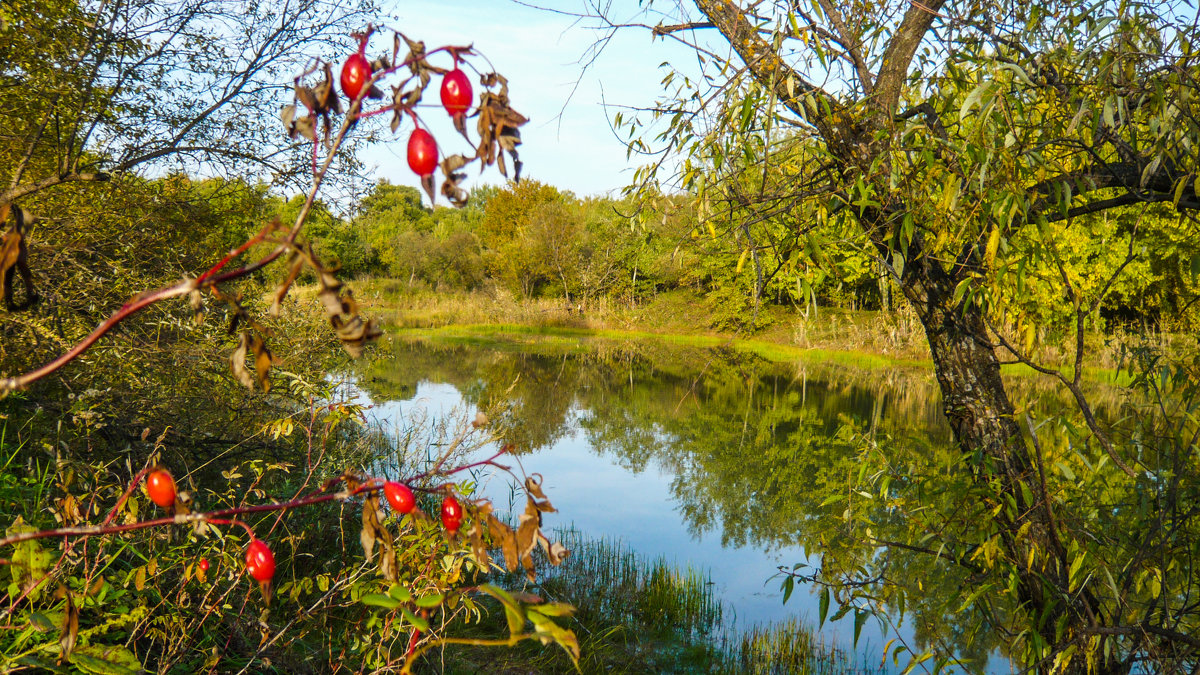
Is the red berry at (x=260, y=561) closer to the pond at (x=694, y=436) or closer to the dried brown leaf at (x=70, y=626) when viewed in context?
the dried brown leaf at (x=70, y=626)

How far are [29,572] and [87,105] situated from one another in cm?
450

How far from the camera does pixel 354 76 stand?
0.74 meters

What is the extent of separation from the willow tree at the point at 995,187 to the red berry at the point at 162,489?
1.80 m

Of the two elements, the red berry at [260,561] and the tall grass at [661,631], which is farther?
the tall grass at [661,631]

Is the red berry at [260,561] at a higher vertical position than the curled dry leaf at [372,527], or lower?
lower

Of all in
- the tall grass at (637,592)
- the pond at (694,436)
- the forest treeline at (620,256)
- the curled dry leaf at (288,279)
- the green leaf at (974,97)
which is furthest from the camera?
the pond at (694,436)

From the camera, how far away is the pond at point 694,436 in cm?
668

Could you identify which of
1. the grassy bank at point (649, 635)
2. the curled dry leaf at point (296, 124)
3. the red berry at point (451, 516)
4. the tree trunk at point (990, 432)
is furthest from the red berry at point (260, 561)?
the grassy bank at point (649, 635)

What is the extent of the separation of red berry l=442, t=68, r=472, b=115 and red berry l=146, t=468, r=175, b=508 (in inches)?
21.9

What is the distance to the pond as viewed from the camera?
668cm

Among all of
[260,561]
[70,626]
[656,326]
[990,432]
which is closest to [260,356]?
[260,561]

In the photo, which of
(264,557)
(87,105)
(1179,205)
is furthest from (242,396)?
(1179,205)

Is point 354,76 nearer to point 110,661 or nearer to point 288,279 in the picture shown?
point 288,279

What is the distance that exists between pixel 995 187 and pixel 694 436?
928 centimetres
